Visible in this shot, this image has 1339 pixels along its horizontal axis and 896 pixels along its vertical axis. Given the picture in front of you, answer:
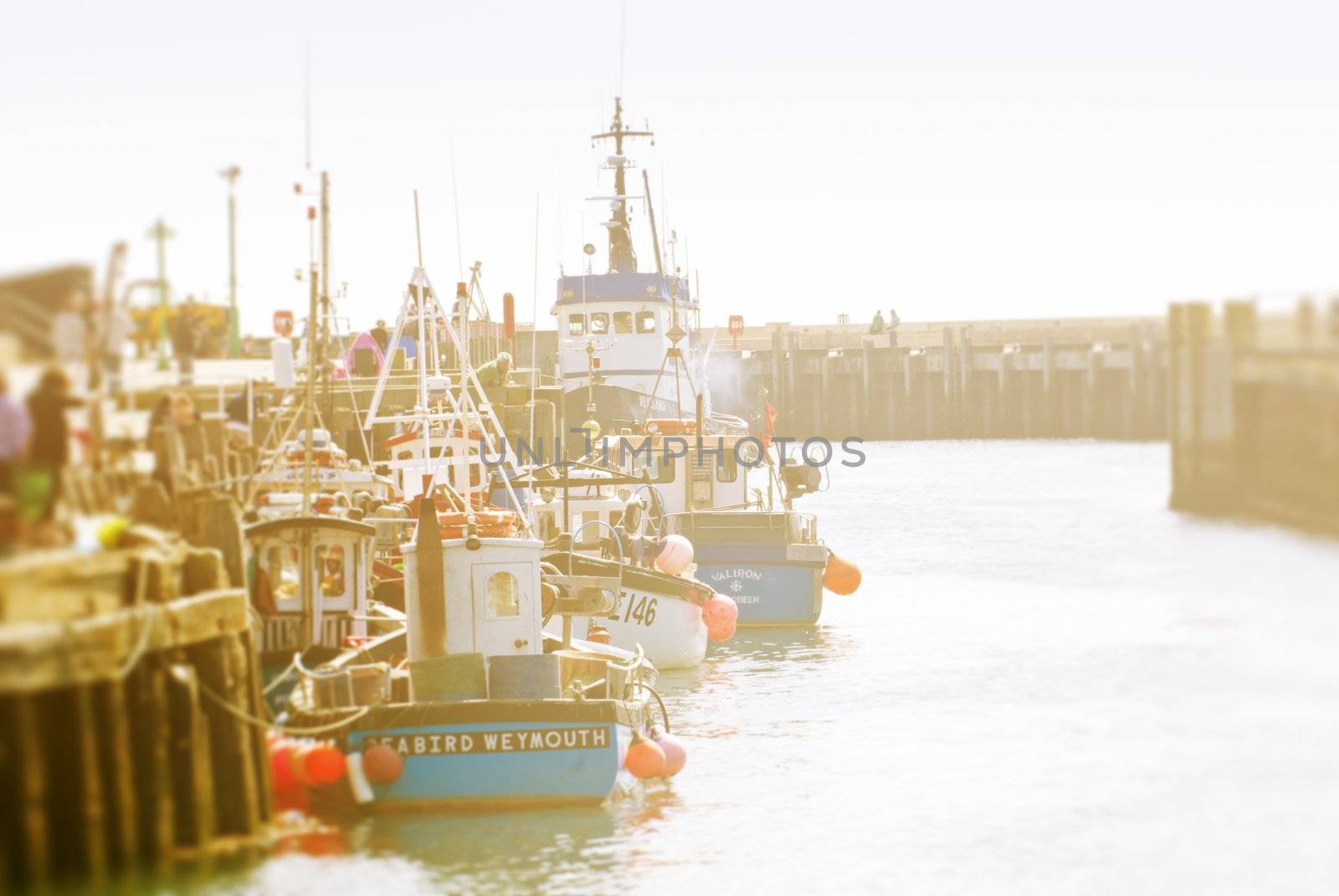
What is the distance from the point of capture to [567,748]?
53.4ft

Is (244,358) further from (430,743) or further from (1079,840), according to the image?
(1079,840)

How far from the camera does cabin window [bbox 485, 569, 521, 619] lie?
16703 millimetres

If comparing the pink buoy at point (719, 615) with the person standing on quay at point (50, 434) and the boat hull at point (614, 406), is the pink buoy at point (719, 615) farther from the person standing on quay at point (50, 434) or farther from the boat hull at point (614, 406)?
the boat hull at point (614, 406)

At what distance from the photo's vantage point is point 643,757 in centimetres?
1720

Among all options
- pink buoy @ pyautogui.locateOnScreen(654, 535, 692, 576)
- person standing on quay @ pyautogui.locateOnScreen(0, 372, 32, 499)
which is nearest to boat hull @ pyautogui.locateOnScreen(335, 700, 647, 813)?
person standing on quay @ pyautogui.locateOnScreen(0, 372, 32, 499)

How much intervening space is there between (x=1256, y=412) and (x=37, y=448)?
192 inches

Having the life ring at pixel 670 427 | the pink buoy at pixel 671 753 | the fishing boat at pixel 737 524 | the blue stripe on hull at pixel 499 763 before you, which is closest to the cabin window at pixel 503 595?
the blue stripe on hull at pixel 499 763

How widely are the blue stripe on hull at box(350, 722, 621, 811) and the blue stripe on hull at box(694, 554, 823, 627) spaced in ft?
46.2

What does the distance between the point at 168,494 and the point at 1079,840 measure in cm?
950

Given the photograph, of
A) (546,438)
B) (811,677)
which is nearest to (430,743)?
(811,677)

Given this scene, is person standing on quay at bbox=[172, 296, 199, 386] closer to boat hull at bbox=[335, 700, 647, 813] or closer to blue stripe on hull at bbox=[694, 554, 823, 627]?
boat hull at bbox=[335, 700, 647, 813]

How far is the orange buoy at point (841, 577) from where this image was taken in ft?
99.5

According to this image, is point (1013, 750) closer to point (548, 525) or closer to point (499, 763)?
point (499, 763)

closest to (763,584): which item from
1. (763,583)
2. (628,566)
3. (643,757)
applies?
(763,583)
